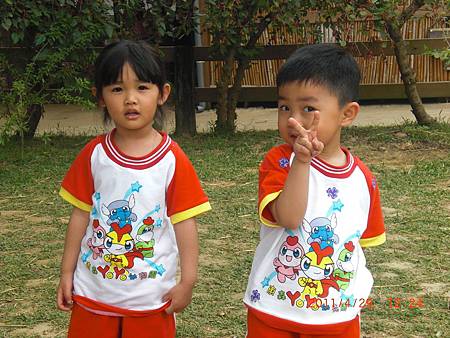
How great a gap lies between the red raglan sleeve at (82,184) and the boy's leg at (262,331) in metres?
0.64

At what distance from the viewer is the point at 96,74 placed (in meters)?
2.55

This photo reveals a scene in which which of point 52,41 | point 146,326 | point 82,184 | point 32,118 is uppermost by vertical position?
point 82,184

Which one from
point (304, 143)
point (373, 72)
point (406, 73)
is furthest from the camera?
point (373, 72)

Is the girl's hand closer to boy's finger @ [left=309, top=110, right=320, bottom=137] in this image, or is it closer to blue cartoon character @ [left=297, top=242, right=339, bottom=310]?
blue cartoon character @ [left=297, top=242, right=339, bottom=310]

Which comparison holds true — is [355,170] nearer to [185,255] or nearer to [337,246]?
[337,246]

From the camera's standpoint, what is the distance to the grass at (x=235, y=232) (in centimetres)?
362

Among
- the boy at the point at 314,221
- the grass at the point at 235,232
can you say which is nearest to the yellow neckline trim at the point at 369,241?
the boy at the point at 314,221

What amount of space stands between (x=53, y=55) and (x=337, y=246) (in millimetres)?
4510

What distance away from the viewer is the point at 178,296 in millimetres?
2473

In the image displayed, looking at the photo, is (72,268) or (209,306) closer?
(72,268)

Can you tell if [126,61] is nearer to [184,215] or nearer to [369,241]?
[184,215]

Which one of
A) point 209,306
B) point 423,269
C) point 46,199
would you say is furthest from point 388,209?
point 46,199

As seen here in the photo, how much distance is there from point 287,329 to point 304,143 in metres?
0.60

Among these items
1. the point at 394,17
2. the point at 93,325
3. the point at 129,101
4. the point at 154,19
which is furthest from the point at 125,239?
the point at 394,17
